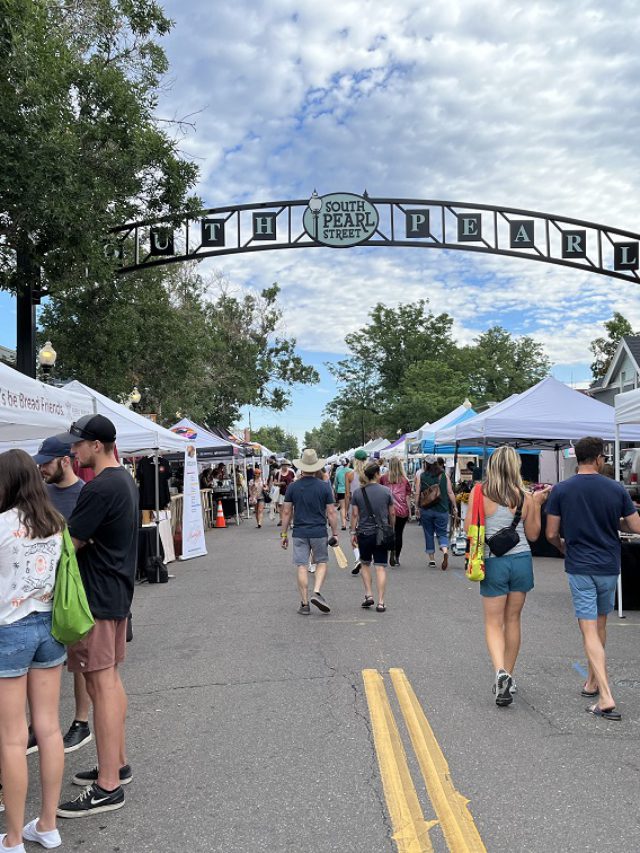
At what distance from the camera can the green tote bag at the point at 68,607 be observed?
11.2ft

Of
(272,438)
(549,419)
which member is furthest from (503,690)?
(272,438)

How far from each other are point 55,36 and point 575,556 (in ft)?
35.2

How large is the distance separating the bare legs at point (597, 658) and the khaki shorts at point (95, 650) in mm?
3211

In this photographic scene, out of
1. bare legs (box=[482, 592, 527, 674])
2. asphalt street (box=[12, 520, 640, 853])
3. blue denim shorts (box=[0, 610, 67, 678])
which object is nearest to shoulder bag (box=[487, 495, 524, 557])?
bare legs (box=[482, 592, 527, 674])

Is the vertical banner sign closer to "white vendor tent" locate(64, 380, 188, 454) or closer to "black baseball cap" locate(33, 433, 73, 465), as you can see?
"white vendor tent" locate(64, 380, 188, 454)

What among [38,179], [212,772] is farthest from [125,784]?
[38,179]

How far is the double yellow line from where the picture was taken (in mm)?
3479

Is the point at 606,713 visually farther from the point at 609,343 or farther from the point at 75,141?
the point at 609,343

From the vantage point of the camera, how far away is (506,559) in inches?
218

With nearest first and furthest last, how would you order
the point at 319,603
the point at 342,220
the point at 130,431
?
1. the point at 319,603
2. the point at 130,431
3. the point at 342,220

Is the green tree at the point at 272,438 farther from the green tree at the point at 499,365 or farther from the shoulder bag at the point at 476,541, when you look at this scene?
the shoulder bag at the point at 476,541

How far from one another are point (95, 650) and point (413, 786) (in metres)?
1.77

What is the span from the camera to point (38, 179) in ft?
31.8

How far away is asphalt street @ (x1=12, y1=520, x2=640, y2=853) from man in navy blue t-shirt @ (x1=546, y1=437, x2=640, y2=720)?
1.85 ft
